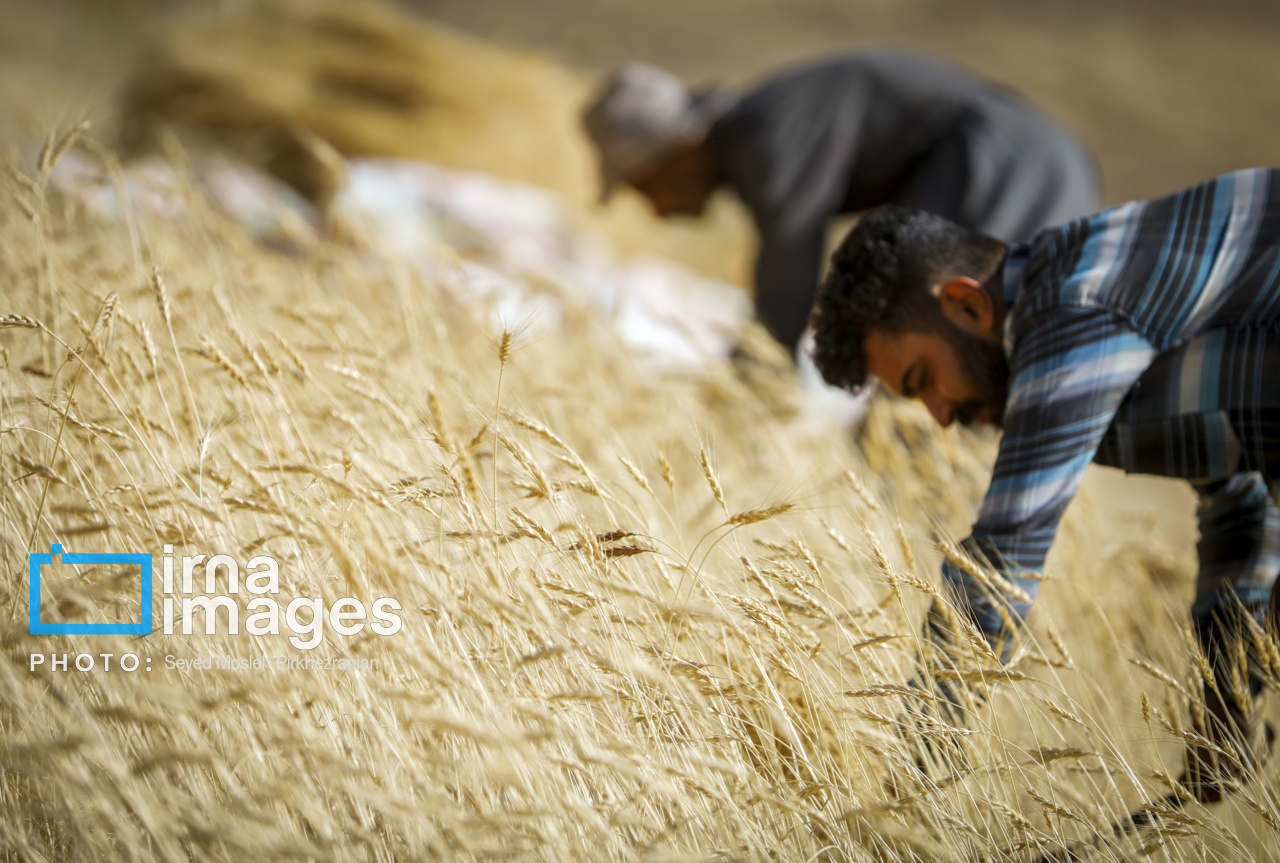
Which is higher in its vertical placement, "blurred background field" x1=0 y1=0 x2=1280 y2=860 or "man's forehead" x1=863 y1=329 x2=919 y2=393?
"man's forehead" x1=863 y1=329 x2=919 y2=393

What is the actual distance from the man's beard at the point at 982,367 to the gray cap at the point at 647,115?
1.46 m

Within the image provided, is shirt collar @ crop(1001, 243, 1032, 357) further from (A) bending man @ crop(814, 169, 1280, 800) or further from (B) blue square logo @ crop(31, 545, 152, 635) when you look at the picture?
(B) blue square logo @ crop(31, 545, 152, 635)

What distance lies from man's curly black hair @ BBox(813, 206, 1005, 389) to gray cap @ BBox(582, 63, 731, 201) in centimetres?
132

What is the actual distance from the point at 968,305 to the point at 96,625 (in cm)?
102

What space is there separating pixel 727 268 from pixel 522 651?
4.15m

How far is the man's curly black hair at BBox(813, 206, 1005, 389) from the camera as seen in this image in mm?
874

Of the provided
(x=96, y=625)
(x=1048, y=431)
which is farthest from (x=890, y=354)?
(x=96, y=625)

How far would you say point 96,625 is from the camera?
26.6 inches

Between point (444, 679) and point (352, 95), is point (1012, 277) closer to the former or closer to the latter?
point (444, 679)

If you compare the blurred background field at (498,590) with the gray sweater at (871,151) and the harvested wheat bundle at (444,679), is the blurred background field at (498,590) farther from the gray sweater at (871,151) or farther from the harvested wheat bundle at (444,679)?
the gray sweater at (871,151)

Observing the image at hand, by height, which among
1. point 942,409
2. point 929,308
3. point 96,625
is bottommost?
point 96,625

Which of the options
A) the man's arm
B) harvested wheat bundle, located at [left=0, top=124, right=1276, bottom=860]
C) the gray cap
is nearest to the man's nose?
harvested wheat bundle, located at [left=0, top=124, right=1276, bottom=860]

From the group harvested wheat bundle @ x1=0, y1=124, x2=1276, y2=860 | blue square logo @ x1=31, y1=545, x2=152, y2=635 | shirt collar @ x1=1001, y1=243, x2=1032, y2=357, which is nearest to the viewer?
harvested wheat bundle @ x1=0, y1=124, x2=1276, y2=860

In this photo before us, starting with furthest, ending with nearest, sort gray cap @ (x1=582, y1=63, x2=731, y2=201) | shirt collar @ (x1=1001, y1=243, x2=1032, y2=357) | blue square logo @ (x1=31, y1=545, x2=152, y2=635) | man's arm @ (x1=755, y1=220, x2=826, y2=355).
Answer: gray cap @ (x1=582, y1=63, x2=731, y2=201)
man's arm @ (x1=755, y1=220, x2=826, y2=355)
shirt collar @ (x1=1001, y1=243, x2=1032, y2=357)
blue square logo @ (x1=31, y1=545, x2=152, y2=635)
